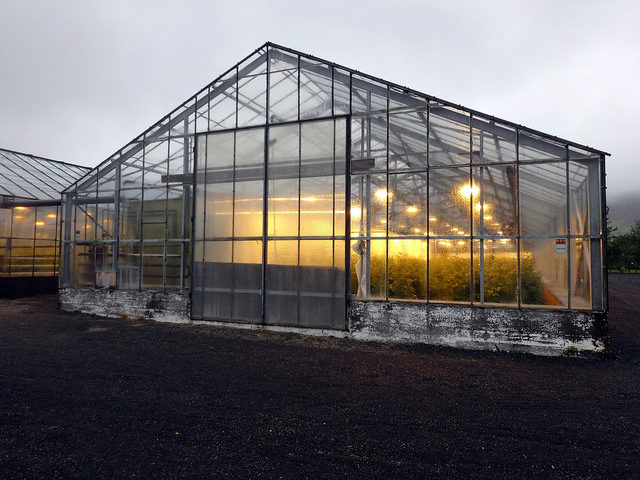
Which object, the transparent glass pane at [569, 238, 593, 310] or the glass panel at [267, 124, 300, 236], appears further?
the glass panel at [267, 124, 300, 236]

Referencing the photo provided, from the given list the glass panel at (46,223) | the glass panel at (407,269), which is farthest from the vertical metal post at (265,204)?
the glass panel at (46,223)

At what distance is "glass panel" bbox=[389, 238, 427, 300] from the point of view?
9.31 meters

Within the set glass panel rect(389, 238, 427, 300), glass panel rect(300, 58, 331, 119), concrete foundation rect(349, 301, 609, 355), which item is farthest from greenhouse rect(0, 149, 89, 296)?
glass panel rect(389, 238, 427, 300)

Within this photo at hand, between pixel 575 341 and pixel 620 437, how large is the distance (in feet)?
13.5

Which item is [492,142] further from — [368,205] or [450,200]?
[368,205]

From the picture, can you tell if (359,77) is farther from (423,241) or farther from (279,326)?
(279,326)

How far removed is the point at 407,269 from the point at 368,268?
1116 mm

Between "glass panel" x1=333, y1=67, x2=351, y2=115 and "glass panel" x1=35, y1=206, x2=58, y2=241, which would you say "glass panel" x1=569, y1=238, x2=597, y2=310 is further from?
"glass panel" x1=35, y1=206, x2=58, y2=241

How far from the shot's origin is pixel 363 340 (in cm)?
977

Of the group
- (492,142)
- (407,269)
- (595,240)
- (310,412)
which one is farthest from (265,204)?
(595,240)

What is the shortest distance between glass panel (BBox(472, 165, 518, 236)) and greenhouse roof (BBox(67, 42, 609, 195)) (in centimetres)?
51

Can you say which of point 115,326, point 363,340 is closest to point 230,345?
point 363,340

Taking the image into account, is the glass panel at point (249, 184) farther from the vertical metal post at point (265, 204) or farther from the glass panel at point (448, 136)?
A: the glass panel at point (448, 136)

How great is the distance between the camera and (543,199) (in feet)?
28.3
